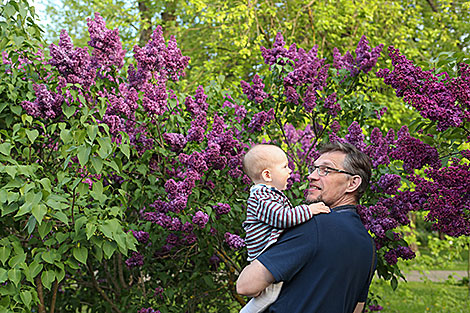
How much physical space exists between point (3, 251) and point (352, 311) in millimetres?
2152

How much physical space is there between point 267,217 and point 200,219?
1166 millimetres

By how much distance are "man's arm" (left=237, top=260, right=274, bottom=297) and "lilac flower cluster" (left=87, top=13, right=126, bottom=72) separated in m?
2.33

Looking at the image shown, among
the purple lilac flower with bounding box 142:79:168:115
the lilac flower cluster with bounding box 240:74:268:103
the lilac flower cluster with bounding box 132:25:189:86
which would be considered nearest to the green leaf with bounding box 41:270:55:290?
the purple lilac flower with bounding box 142:79:168:115

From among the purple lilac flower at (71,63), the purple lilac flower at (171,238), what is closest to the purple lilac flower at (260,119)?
the purple lilac flower at (171,238)

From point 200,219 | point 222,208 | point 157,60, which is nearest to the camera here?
point 200,219

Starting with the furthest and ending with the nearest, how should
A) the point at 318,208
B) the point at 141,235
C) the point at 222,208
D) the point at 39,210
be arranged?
1. the point at 141,235
2. the point at 222,208
3. the point at 39,210
4. the point at 318,208

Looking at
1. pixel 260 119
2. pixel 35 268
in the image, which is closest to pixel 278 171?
pixel 260 119

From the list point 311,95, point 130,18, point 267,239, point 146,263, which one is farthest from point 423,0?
point 267,239

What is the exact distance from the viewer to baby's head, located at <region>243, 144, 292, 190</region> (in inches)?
103

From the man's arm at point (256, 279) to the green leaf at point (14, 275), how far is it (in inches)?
64.4

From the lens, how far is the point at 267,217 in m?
2.20

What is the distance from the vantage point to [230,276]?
4.25m

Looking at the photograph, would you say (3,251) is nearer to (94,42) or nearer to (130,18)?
(94,42)

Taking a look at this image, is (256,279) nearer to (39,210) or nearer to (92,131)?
(39,210)
